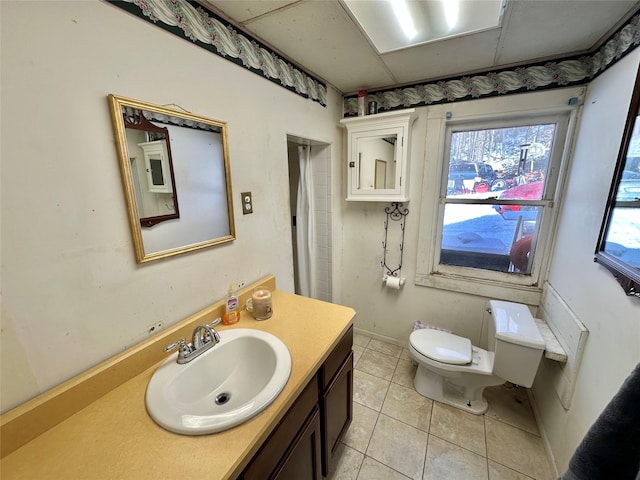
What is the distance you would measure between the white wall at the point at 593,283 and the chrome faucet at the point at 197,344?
1.45 m

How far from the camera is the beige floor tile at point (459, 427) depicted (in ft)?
4.74

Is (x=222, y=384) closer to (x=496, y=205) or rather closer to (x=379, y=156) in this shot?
(x=379, y=156)

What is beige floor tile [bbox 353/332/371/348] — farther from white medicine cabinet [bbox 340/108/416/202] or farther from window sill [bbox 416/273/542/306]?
white medicine cabinet [bbox 340/108/416/202]

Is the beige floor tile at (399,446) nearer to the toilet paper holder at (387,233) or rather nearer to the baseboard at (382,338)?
the baseboard at (382,338)

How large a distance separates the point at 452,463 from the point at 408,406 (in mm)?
370

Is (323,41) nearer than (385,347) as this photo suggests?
Yes

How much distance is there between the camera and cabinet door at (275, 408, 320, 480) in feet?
2.73

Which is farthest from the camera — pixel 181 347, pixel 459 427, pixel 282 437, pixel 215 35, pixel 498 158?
pixel 498 158

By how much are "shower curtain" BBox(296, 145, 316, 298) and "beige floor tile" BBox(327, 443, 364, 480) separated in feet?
3.85

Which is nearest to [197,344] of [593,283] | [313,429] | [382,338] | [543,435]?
[313,429]

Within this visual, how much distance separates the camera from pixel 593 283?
112 centimetres

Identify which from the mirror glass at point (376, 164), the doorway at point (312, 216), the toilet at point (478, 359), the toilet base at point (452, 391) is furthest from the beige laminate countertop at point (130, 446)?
the mirror glass at point (376, 164)

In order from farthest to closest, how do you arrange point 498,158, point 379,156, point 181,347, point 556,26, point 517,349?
point 379,156 < point 498,158 < point 517,349 < point 556,26 < point 181,347

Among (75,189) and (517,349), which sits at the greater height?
(75,189)
